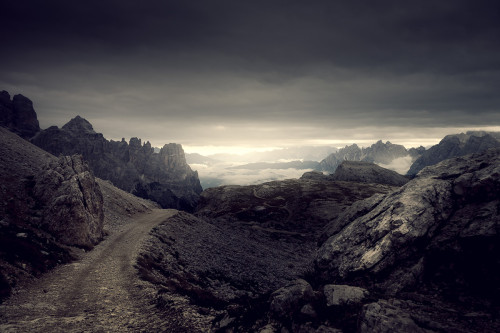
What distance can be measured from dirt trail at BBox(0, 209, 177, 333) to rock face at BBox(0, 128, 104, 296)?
292cm

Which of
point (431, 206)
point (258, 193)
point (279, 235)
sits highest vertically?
point (431, 206)

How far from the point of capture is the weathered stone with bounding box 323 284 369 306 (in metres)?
21.9

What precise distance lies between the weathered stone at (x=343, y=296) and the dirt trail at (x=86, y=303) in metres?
16.0

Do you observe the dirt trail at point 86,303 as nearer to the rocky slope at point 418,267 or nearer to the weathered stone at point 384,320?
the rocky slope at point 418,267

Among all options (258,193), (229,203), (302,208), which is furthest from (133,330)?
(258,193)

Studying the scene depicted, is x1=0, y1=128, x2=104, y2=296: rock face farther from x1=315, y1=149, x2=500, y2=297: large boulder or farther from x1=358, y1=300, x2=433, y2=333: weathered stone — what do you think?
x1=315, y1=149, x2=500, y2=297: large boulder

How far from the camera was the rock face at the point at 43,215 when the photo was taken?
103ft

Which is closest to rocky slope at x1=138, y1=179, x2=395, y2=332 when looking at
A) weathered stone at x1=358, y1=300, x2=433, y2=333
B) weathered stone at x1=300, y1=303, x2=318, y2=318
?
weathered stone at x1=300, y1=303, x2=318, y2=318

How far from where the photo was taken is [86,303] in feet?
84.5

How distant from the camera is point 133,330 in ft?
69.6

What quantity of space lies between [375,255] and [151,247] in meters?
42.5

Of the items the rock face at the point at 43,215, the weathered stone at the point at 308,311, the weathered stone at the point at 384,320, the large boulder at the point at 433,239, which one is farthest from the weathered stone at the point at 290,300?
the rock face at the point at 43,215

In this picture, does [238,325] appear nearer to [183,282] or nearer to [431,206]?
[183,282]

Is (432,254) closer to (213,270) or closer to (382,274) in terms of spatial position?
(382,274)
